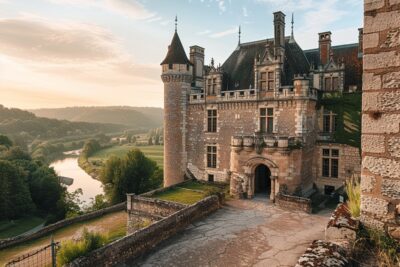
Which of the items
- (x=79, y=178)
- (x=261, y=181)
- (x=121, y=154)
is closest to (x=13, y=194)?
(x=79, y=178)

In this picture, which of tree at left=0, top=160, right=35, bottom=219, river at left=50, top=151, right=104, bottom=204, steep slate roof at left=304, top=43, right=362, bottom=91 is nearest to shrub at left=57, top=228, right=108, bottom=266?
steep slate roof at left=304, top=43, right=362, bottom=91

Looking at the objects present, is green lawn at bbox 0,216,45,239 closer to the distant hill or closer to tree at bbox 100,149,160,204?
tree at bbox 100,149,160,204

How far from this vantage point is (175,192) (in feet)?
65.8

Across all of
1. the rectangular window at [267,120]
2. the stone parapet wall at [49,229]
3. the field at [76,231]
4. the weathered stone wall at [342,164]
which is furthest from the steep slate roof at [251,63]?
the stone parapet wall at [49,229]

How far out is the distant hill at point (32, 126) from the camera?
331ft

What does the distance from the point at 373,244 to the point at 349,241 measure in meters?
0.27

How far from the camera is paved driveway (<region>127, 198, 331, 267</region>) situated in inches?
354

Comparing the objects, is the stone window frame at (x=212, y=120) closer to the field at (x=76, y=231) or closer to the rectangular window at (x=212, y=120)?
the rectangular window at (x=212, y=120)

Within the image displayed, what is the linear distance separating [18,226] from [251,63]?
2844cm

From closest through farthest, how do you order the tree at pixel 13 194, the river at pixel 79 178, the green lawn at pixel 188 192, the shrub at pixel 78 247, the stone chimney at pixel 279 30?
1. the shrub at pixel 78 247
2. the green lawn at pixel 188 192
3. the stone chimney at pixel 279 30
4. the tree at pixel 13 194
5. the river at pixel 79 178

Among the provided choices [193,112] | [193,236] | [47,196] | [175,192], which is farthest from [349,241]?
[47,196]

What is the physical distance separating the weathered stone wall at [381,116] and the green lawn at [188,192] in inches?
557

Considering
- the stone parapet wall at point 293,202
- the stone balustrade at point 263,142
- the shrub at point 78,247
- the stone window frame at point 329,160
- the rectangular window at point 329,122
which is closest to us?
the shrub at point 78,247

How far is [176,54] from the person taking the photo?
2402 cm
